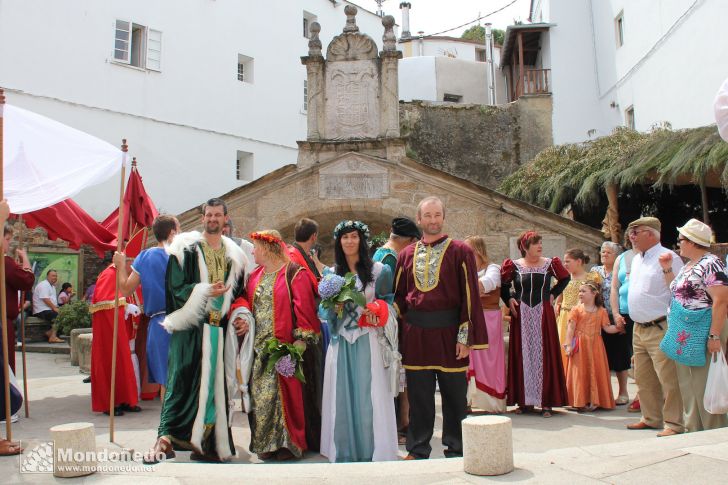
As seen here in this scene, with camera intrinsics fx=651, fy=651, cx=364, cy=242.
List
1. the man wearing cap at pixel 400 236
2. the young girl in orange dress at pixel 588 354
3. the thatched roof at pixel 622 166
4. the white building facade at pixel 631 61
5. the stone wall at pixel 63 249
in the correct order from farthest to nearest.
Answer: the stone wall at pixel 63 249 → the white building facade at pixel 631 61 → the thatched roof at pixel 622 166 → the young girl in orange dress at pixel 588 354 → the man wearing cap at pixel 400 236

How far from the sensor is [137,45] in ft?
63.3

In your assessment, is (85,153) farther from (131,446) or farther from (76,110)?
(76,110)

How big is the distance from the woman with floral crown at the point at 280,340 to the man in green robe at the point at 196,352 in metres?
0.22

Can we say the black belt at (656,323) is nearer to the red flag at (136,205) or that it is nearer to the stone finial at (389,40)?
the red flag at (136,205)

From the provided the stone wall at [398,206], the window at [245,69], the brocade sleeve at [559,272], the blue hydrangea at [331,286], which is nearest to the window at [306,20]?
the window at [245,69]

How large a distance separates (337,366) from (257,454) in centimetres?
88

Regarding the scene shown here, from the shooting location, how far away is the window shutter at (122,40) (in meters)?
18.6

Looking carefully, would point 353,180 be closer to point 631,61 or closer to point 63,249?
point 63,249

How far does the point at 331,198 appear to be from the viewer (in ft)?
38.9

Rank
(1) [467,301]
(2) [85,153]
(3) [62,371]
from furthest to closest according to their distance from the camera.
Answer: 1. (3) [62,371]
2. (2) [85,153]
3. (1) [467,301]

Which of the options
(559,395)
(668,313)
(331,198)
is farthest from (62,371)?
(668,313)

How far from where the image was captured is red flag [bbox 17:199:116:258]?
7.45 m

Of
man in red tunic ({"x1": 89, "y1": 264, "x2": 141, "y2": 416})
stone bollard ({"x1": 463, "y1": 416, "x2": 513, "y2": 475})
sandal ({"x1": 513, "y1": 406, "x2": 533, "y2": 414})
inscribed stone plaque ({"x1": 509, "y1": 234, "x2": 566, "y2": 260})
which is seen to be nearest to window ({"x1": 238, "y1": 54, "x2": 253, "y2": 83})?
inscribed stone plaque ({"x1": 509, "y1": 234, "x2": 566, "y2": 260})

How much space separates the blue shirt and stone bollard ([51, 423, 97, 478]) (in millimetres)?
1609
